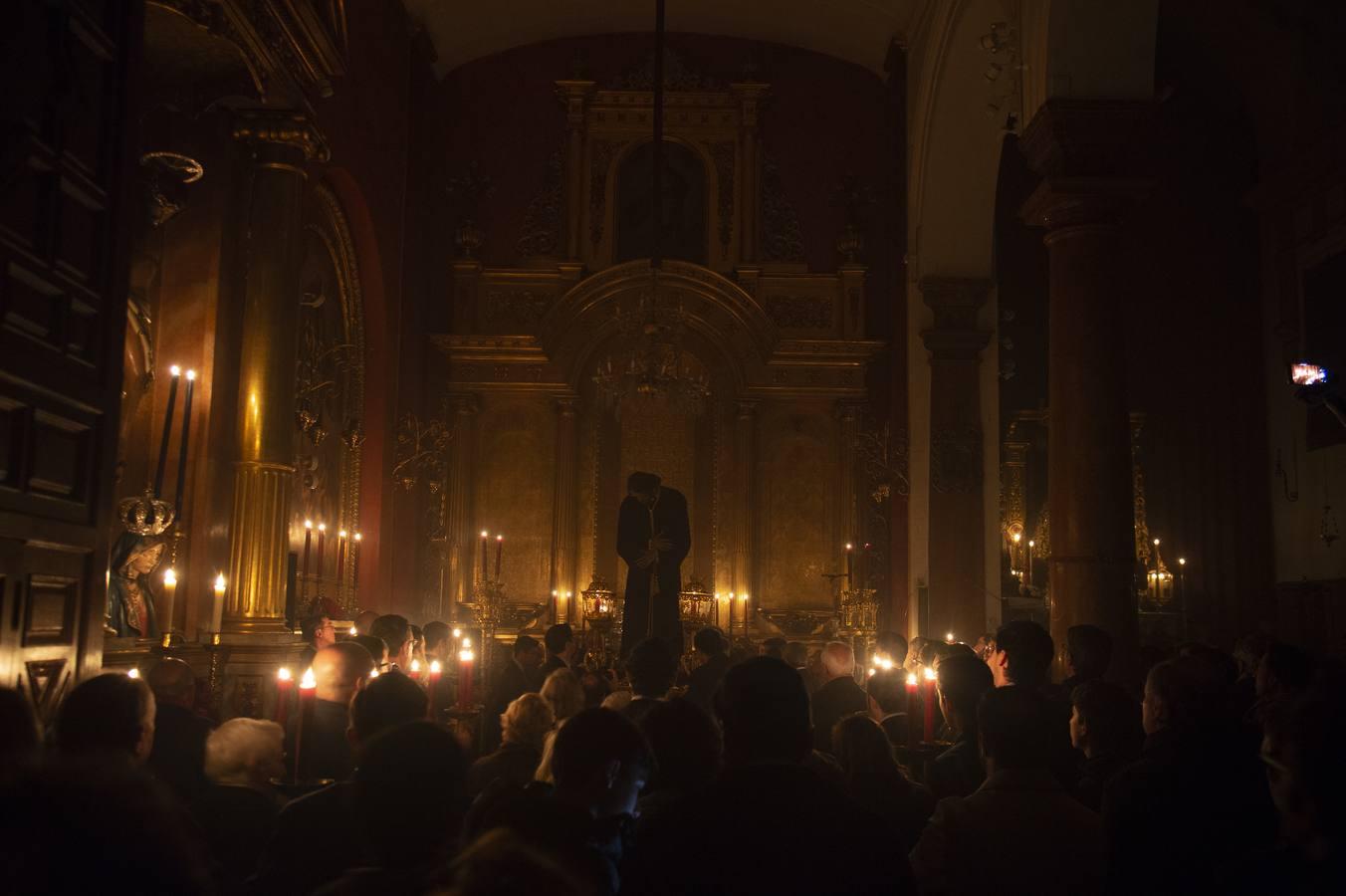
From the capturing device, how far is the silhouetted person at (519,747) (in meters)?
5.29

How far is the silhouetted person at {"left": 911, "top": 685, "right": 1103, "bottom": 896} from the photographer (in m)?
3.72

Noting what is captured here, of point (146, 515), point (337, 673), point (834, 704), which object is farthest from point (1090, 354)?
point (146, 515)

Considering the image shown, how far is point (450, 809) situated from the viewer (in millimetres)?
2844

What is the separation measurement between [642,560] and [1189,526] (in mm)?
11111

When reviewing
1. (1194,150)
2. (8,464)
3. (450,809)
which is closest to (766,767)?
(450,809)

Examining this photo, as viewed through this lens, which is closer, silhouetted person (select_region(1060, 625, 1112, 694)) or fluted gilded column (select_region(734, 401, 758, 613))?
silhouetted person (select_region(1060, 625, 1112, 694))

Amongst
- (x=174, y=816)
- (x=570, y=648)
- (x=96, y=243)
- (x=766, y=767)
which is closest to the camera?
(x=174, y=816)

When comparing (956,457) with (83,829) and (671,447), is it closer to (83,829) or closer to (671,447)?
(671,447)

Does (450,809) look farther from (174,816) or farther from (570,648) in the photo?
(570,648)

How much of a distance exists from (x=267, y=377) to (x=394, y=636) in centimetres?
227

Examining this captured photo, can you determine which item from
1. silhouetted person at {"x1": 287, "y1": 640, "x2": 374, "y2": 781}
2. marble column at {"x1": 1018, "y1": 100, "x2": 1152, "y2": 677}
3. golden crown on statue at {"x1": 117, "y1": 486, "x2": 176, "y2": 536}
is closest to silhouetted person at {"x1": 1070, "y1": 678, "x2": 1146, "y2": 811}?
silhouetted person at {"x1": 287, "y1": 640, "x2": 374, "y2": 781}

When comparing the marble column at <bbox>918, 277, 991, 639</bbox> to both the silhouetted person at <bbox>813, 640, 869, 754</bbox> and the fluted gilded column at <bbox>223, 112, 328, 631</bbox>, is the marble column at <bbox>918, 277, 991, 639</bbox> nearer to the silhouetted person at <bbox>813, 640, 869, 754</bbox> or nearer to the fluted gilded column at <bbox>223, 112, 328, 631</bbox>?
the silhouetted person at <bbox>813, 640, 869, 754</bbox>

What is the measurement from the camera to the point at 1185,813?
162 inches

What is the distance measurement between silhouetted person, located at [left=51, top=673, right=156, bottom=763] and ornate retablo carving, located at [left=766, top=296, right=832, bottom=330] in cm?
1535
